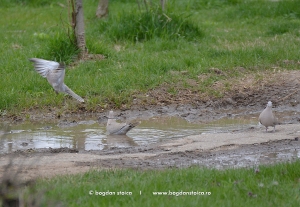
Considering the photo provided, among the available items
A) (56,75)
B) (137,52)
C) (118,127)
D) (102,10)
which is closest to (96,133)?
(118,127)

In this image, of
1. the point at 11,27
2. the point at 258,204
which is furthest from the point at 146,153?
the point at 11,27

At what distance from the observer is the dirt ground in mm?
6340

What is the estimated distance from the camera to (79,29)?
11.6 metres

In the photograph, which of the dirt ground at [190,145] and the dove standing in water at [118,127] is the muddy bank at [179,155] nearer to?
the dirt ground at [190,145]

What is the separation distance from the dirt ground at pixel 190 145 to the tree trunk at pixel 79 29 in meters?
2.19

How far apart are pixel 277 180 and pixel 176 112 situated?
434 centimetres

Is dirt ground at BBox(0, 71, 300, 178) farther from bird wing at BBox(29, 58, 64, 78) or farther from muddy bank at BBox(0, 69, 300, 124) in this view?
bird wing at BBox(29, 58, 64, 78)

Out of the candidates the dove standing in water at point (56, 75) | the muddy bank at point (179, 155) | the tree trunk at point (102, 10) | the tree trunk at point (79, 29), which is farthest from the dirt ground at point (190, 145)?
the tree trunk at point (102, 10)

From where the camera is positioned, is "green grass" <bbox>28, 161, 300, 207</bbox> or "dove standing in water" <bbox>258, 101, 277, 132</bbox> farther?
"dove standing in water" <bbox>258, 101, 277, 132</bbox>

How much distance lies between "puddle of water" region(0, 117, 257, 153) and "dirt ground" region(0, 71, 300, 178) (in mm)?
303

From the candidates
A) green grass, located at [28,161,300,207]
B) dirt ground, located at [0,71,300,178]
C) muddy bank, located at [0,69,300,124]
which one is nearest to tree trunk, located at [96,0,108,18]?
muddy bank, located at [0,69,300,124]

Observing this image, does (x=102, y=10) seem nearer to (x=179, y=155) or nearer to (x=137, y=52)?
(x=137, y=52)

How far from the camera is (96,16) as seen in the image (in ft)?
57.5

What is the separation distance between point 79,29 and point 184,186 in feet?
22.5
